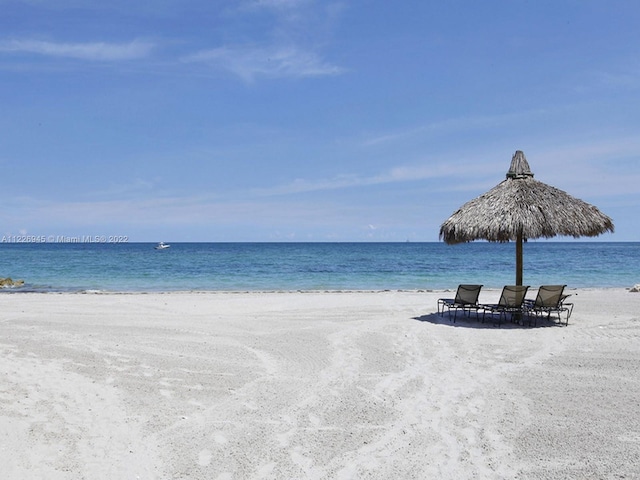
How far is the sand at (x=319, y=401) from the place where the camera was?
403 cm

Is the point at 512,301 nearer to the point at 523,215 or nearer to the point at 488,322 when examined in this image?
the point at 488,322

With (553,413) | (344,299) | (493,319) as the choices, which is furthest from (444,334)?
(344,299)

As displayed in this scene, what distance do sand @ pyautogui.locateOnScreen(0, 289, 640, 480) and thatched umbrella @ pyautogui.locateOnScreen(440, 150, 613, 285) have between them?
1860 mm

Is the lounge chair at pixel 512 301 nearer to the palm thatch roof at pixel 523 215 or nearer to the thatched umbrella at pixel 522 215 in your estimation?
the thatched umbrella at pixel 522 215

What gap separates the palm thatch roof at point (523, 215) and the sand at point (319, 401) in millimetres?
1867

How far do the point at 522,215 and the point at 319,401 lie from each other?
6668 mm

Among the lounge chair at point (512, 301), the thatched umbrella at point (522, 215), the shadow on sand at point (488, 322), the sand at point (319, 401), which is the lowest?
the sand at point (319, 401)

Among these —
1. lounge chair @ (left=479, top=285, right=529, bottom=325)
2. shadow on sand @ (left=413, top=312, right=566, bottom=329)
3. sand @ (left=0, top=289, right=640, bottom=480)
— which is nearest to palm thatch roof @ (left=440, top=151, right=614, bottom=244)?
lounge chair @ (left=479, top=285, right=529, bottom=325)

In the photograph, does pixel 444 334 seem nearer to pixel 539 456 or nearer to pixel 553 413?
pixel 553 413

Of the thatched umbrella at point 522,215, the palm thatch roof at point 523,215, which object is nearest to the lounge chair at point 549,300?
the thatched umbrella at point 522,215

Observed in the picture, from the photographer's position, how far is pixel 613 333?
375 inches

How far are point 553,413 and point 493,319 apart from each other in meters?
6.30

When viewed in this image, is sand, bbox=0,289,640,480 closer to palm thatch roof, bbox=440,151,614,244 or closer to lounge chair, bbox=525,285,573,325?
lounge chair, bbox=525,285,573,325

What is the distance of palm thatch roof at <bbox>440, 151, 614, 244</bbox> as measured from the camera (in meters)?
10.5
